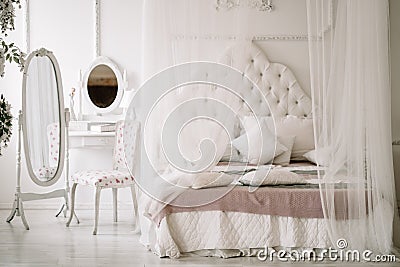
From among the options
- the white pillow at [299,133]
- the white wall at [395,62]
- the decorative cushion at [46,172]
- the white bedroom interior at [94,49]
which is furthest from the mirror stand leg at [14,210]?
the white wall at [395,62]

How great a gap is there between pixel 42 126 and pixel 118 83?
0.92 metres

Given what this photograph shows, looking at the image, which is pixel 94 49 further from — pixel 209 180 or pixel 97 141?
pixel 209 180

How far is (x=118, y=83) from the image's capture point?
6062 mm

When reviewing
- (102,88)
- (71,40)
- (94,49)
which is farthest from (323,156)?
(71,40)

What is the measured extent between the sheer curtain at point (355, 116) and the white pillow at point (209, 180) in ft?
2.18

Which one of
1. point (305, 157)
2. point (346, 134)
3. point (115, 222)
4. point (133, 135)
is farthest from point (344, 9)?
point (115, 222)

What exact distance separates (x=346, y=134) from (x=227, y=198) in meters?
0.91

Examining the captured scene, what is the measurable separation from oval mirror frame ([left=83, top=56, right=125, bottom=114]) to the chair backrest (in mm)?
604

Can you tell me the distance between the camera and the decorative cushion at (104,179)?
5070 mm

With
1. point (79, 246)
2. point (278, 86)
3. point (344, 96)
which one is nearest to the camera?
point (344, 96)

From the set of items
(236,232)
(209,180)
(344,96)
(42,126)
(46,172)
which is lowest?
(236,232)

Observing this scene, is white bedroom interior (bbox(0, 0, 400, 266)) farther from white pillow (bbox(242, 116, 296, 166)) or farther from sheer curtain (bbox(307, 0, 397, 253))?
sheer curtain (bbox(307, 0, 397, 253))

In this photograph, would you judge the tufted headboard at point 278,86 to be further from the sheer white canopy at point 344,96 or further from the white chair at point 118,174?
the sheer white canopy at point 344,96

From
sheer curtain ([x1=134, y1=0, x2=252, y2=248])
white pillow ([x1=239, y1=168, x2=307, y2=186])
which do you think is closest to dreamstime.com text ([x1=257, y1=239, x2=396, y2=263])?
white pillow ([x1=239, y1=168, x2=307, y2=186])
